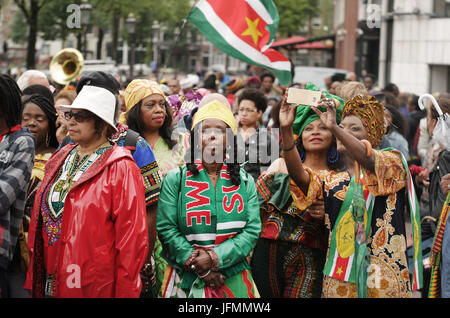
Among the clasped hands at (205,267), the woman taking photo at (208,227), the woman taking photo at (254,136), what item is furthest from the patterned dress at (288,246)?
the woman taking photo at (254,136)

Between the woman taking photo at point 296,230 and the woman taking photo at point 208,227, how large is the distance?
524 mm

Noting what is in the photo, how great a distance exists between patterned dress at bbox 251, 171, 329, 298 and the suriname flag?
2627mm

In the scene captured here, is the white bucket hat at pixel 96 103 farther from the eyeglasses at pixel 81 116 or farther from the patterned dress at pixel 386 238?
the patterned dress at pixel 386 238

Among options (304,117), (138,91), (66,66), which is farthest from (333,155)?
(66,66)

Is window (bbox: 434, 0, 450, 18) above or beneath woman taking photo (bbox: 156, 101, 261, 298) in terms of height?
above

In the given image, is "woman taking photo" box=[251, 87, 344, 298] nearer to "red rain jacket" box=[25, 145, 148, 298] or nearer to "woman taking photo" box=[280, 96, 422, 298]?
"woman taking photo" box=[280, 96, 422, 298]

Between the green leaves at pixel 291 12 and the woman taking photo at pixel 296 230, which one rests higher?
the green leaves at pixel 291 12

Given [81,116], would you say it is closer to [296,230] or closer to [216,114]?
[216,114]

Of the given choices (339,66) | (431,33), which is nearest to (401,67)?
(431,33)

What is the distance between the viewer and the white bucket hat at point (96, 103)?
3.71 m

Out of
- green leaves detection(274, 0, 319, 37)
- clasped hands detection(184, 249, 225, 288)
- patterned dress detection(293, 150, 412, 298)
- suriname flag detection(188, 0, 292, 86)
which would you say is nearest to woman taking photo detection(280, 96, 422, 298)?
patterned dress detection(293, 150, 412, 298)

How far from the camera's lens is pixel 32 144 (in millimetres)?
3912

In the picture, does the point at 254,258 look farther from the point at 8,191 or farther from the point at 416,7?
the point at 416,7

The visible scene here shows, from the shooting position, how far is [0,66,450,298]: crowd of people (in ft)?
11.4
